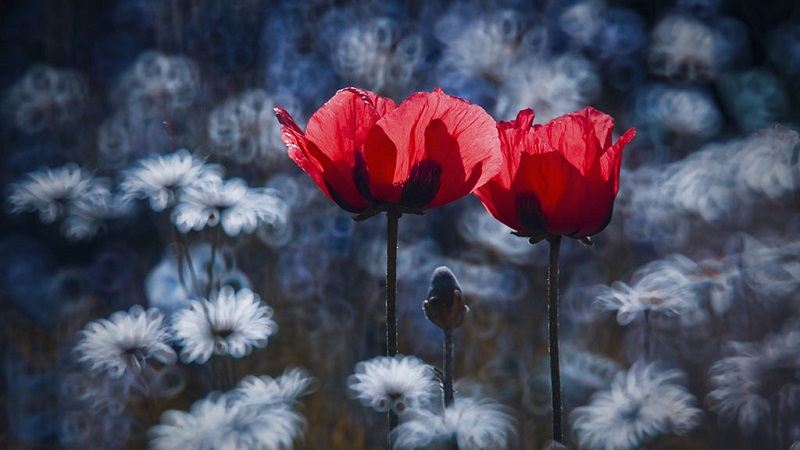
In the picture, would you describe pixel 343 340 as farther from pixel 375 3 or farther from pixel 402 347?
pixel 375 3

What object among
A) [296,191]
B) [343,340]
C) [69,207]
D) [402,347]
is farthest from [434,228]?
[69,207]

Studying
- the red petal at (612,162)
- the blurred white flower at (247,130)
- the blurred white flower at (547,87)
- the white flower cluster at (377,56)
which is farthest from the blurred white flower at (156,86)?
the red petal at (612,162)

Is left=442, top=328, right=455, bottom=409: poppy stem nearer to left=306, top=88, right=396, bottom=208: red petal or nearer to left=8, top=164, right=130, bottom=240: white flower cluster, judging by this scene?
left=306, top=88, right=396, bottom=208: red petal

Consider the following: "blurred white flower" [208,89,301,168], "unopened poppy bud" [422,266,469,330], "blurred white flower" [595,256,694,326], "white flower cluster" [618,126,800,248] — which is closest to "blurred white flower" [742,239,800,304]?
"blurred white flower" [595,256,694,326]

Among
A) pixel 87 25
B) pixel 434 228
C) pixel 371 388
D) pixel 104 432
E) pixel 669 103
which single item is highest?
pixel 87 25

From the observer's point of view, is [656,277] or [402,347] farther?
[402,347]

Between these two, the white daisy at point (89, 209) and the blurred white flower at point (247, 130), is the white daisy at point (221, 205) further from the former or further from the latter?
the blurred white flower at point (247, 130)

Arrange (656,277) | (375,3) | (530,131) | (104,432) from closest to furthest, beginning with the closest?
1. (530,131)
2. (656,277)
3. (104,432)
4. (375,3)

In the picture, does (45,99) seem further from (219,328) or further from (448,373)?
(448,373)
